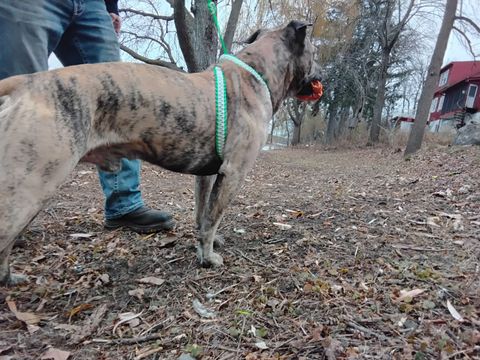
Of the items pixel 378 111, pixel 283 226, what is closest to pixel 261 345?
pixel 283 226

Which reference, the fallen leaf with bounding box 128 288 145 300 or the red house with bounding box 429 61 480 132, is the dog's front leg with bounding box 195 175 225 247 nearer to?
the fallen leaf with bounding box 128 288 145 300

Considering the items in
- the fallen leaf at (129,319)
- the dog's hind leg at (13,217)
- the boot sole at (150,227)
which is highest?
the dog's hind leg at (13,217)

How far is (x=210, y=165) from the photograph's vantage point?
2.63 metres

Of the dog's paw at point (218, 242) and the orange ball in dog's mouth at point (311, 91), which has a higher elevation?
the orange ball in dog's mouth at point (311, 91)

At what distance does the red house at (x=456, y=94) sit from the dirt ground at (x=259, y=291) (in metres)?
30.3

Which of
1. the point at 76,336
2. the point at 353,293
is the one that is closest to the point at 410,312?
the point at 353,293

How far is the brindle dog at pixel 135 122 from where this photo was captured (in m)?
1.86

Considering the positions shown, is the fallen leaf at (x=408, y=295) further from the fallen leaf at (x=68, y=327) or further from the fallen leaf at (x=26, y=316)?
the fallen leaf at (x=26, y=316)

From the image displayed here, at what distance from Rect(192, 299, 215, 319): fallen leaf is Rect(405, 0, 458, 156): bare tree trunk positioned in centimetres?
1266

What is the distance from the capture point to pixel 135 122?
2199 millimetres

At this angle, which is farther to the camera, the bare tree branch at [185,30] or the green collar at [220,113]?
the bare tree branch at [185,30]

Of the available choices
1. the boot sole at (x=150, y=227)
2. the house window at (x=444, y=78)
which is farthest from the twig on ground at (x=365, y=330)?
the house window at (x=444, y=78)

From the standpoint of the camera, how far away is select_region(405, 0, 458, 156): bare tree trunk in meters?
12.7

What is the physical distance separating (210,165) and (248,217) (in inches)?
55.5
